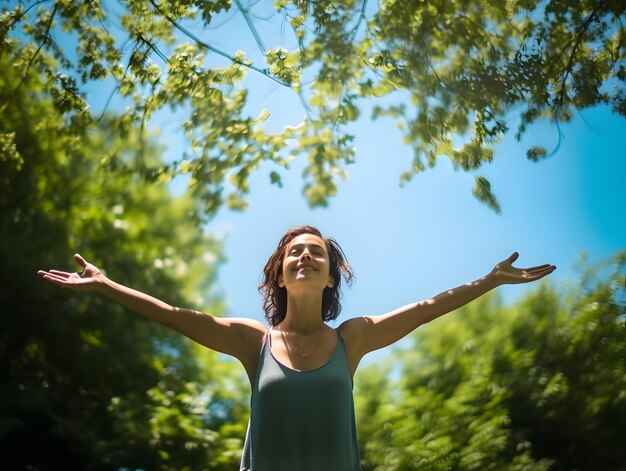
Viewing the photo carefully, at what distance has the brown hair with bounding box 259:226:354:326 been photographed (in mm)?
2053

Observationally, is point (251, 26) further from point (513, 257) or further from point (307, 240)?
point (513, 257)

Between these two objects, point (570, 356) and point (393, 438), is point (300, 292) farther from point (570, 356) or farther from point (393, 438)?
point (570, 356)

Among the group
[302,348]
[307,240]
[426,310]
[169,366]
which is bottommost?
[302,348]

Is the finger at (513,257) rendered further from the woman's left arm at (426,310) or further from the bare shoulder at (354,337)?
the bare shoulder at (354,337)

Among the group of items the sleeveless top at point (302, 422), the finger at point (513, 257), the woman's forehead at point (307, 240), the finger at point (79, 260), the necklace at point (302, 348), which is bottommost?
the sleeveless top at point (302, 422)

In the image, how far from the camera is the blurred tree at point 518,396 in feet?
10.2

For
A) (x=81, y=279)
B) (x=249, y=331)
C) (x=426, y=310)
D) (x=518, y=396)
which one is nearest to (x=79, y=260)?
(x=81, y=279)

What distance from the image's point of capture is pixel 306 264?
1869 millimetres

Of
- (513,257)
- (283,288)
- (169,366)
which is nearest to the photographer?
(513,257)

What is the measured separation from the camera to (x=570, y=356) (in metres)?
3.35

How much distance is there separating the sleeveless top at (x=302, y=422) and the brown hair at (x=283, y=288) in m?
0.39

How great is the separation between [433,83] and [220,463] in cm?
226

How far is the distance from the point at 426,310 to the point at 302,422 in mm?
501

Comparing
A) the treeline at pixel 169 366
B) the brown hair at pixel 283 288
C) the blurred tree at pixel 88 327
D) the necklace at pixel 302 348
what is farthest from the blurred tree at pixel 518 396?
the necklace at pixel 302 348
